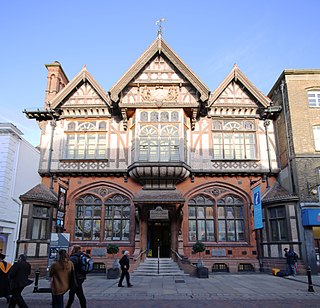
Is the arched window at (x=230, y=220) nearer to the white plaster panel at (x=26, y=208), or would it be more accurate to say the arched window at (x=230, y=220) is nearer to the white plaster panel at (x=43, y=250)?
the white plaster panel at (x=43, y=250)

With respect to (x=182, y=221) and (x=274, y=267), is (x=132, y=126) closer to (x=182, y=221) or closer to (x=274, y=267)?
(x=182, y=221)

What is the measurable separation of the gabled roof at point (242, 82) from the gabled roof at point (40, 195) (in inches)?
465

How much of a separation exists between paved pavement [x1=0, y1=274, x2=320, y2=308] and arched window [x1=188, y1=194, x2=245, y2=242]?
5359 mm

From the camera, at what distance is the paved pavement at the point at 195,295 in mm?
9219

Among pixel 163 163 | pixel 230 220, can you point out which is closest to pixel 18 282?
pixel 163 163

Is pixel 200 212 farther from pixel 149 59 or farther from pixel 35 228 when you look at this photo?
pixel 149 59

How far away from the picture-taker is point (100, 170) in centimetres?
1906

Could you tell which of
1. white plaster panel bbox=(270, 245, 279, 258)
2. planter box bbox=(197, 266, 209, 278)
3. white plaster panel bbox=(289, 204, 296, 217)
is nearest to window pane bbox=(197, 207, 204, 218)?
planter box bbox=(197, 266, 209, 278)

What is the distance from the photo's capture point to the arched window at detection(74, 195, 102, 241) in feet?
61.6

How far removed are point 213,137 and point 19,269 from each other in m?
14.8

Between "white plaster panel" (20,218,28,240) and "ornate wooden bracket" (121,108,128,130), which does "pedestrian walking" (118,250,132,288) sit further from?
"ornate wooden bracket" (121,108,128,130)

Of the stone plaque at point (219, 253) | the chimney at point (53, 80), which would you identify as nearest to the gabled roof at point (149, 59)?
the chimney at point (53, 80)

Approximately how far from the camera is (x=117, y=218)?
62.3ft

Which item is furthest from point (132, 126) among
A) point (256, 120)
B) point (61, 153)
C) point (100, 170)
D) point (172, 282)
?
point (172, 282)
